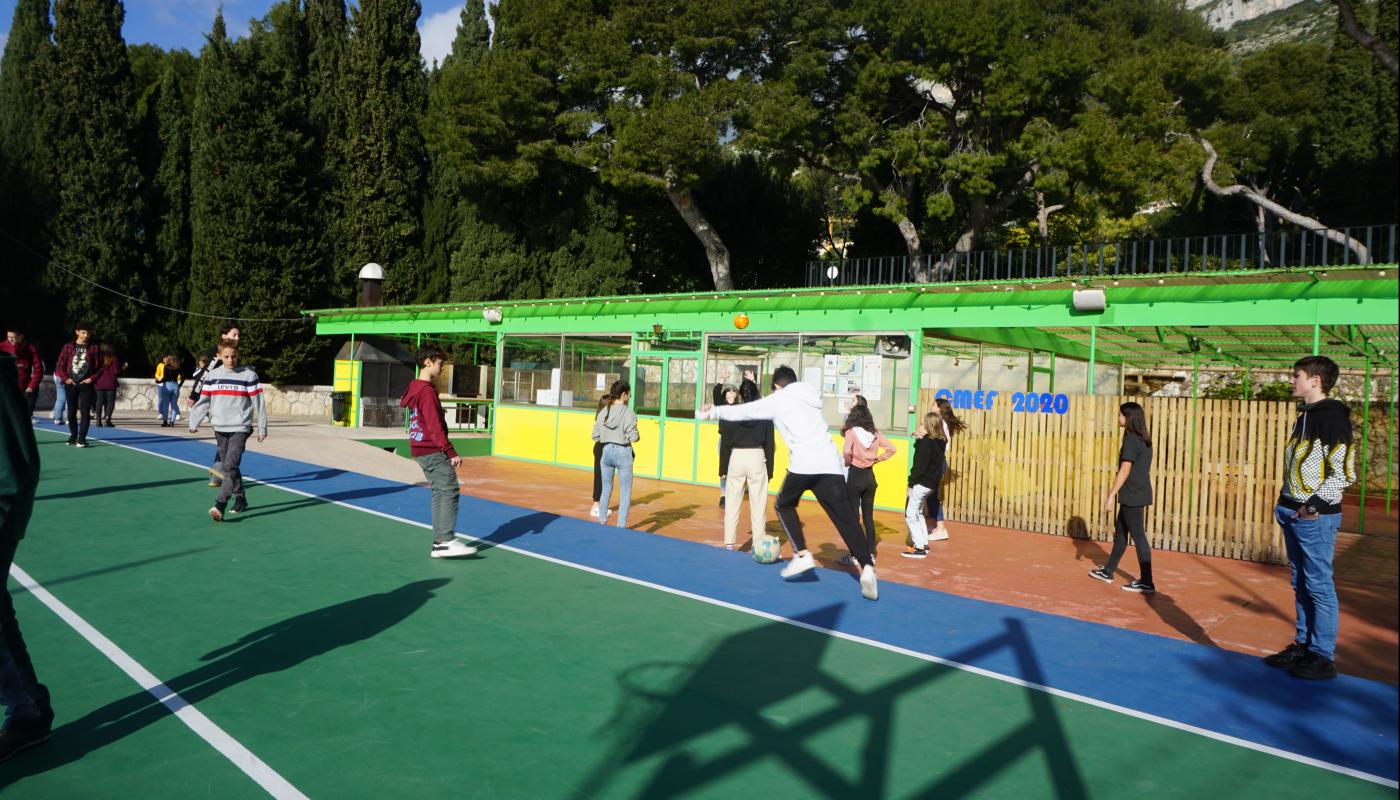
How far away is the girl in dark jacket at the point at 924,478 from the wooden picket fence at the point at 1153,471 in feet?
7.26

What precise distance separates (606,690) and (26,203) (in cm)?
3305

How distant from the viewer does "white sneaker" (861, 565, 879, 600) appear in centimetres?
770

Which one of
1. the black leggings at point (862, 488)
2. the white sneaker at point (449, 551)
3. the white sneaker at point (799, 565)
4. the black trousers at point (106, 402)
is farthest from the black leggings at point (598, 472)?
the black trousers at point (106, 402)

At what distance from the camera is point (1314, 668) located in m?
5.96

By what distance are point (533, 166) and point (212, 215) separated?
35.2 feet

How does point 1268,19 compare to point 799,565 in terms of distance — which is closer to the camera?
point 799,565

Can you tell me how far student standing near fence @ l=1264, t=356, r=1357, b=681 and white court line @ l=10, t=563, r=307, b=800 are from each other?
19.2 feet

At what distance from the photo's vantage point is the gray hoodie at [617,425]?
10734 millimetres

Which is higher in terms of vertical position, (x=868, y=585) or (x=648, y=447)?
(x=648, y=447)

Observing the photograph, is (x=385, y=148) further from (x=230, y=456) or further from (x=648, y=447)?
(x=230, y=456)

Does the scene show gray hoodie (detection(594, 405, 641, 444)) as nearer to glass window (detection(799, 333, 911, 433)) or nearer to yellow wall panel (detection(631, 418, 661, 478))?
glass window (detection(799, 333, 911, 433))

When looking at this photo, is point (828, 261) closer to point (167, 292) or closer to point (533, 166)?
point (533, 166)

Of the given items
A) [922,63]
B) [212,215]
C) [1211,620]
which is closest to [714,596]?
[1211,620]

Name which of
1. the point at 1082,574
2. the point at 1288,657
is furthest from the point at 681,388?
the point at 1288,657
